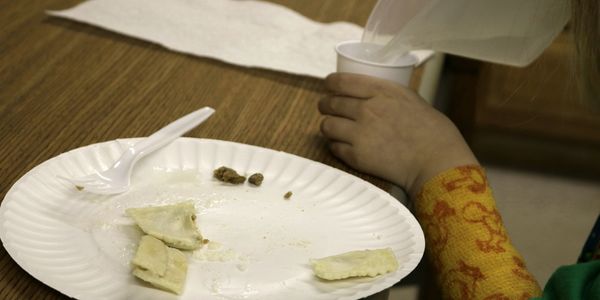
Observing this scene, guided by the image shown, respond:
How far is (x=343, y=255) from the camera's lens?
68cm

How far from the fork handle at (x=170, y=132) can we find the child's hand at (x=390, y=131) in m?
0.15

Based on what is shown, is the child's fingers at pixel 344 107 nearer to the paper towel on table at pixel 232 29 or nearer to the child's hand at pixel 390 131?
the child's hand at pixel 390 131

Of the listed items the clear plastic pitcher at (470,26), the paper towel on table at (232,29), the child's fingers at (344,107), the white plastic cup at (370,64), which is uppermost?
the clear plastic pitcher at (470,26)

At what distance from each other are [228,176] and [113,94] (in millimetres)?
290

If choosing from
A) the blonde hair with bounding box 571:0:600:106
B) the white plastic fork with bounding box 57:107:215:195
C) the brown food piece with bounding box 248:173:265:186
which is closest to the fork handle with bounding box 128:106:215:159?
the white plastic fork with bounding box 57:107:215:195

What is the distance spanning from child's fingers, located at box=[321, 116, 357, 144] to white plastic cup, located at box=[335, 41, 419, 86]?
6 cm

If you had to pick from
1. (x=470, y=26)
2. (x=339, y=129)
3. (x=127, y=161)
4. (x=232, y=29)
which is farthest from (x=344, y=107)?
(x=232, y=29)

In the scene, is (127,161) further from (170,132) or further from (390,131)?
(390,131)

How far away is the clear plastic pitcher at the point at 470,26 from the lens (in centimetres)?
90

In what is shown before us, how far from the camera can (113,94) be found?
1.02 m

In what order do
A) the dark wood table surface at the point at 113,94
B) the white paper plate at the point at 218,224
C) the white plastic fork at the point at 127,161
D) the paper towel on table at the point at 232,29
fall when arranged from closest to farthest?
the white paper plate at the point at 218,224 → the white plastic fork at the point at 127,161 → the dark wood table surface at the point at 113,94 → the paper towel on table at the point at 232,29

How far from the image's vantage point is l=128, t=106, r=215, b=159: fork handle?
0.82 meters

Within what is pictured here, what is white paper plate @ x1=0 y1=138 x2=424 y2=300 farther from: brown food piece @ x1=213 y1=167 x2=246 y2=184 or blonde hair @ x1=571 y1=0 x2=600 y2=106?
blonde hair @ x1=571 y1=0 x2=600 y2=106

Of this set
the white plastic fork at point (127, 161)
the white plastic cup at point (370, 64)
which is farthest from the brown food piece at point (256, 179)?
the white plastic cup at point (370, 64)
